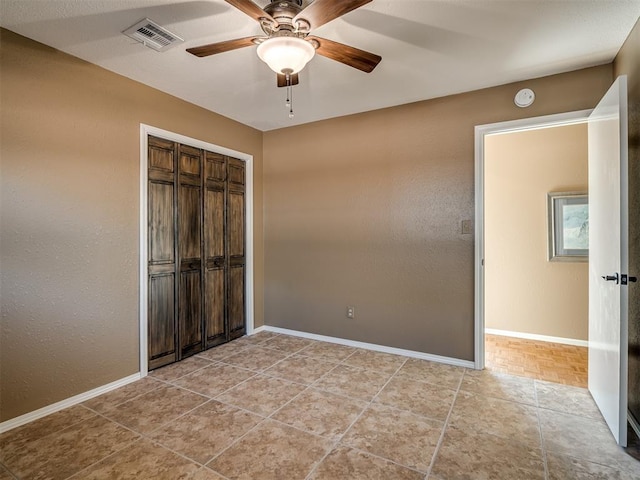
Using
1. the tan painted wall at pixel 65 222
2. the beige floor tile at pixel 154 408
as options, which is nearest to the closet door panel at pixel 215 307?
the tan painted wall at pixel 65 222

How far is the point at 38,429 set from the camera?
7.08 feet

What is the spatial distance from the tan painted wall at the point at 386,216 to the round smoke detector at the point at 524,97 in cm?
4

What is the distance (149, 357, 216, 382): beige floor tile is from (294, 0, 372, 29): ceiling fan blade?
2946 mm

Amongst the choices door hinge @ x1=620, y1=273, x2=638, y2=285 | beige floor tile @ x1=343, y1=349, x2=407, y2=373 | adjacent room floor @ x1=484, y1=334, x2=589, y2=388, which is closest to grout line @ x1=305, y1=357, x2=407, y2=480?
beige floor tile @ x1=343, y1=349, x2=407, y2=373

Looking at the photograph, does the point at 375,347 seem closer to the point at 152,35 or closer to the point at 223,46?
the point at 223,46

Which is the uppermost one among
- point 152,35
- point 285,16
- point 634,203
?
point 152,35

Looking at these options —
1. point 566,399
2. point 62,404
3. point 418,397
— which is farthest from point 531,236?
point 62,404

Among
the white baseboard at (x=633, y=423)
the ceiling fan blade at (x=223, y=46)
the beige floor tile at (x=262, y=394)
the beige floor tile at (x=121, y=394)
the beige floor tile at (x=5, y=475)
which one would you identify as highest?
the ceiling fan blade at (x=223, y=46)

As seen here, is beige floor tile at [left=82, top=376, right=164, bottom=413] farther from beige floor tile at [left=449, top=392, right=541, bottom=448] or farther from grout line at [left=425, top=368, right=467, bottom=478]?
beige floor tile at [left=449, top=392, right=541, bottom=448]

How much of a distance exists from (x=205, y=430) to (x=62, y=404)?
1191 millimetres

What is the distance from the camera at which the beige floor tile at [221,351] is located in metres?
3.39

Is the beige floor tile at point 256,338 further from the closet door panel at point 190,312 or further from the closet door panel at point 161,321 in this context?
the closet door panel at point 161,321

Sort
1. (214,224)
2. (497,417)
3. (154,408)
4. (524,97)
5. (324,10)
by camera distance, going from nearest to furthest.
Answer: (324,10), (497,417), (154,408), (524,97), (214,224)

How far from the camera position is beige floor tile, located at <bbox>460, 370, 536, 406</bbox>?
2.57 metres
